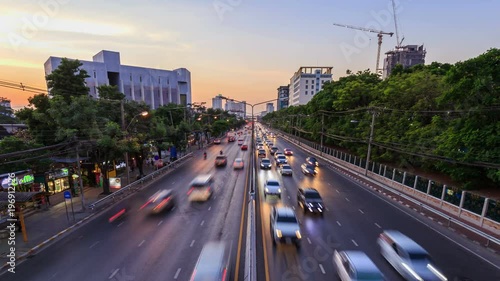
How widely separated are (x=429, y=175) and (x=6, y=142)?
43651 millimetres

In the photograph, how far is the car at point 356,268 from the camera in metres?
9.84

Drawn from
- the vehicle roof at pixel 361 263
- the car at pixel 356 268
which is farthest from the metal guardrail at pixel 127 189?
the vehicle roof at pixel 361 263

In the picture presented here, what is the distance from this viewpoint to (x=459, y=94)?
769 inches

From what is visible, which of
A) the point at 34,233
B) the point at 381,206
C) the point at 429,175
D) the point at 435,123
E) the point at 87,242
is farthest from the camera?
the point at 429,175

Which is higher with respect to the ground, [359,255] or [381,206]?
[359,255]

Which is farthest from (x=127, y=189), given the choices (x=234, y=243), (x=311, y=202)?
(x=311, y=202)

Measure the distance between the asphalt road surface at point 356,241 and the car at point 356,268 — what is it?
2.79 ft

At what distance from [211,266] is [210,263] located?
203mm

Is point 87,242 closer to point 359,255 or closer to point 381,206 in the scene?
point 359,255

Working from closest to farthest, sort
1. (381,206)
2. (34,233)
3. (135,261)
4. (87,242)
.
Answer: (135,261)
(87,242)
(34,233)
(381,206)

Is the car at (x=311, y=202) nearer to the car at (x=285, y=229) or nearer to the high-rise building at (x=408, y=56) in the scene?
the car at (x=285, y=229)

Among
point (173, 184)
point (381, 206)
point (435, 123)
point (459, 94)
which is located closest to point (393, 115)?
point (435, 123)

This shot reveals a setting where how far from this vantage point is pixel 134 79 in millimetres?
88875

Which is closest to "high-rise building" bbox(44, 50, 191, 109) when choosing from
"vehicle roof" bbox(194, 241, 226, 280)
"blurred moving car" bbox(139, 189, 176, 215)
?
"blurred moving car" bbox(139, 189, 176, 215)
